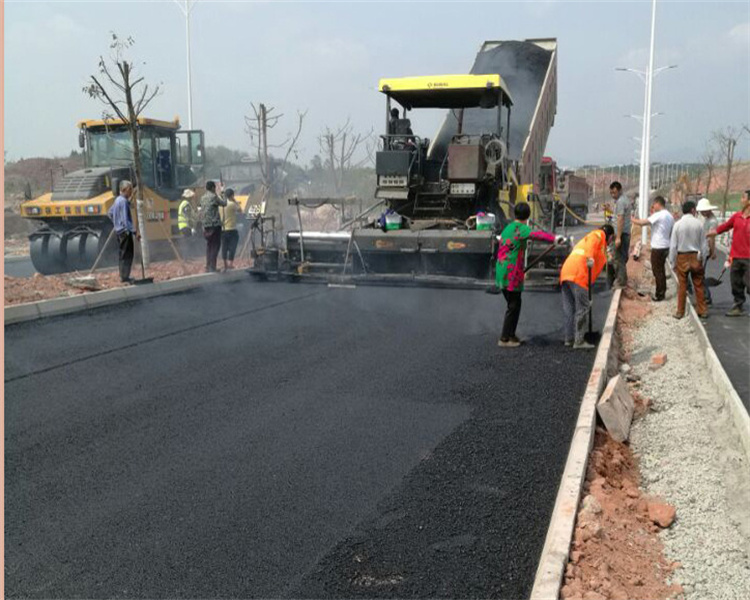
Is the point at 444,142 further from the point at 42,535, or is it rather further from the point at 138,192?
the point at 42,535

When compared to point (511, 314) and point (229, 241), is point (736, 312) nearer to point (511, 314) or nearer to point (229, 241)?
point (511, 314)

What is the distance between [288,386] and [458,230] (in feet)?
17.6

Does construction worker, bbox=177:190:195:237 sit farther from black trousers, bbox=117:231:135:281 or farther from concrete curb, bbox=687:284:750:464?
concrete curb, bbox=687:284:750:464

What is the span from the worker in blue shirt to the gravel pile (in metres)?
7.24

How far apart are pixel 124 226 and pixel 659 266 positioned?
7.67 metres

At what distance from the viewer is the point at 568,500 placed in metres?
3.41

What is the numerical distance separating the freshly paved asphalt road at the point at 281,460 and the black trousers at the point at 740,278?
115 inches

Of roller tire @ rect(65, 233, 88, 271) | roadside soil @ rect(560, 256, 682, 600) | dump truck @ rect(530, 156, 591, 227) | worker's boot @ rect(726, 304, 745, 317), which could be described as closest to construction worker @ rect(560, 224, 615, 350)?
roadside soil @ rect(560, 256, 682, 600)

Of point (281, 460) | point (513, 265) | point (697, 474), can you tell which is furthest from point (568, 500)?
point (513, 265)

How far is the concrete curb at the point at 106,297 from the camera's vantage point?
27.5 ft

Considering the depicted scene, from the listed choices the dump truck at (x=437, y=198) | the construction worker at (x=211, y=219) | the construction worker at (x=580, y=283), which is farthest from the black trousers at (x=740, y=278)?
the construction worker at (x=211, y=219)

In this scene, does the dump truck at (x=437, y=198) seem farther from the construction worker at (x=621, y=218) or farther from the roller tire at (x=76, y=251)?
the roller tire at (x=76, y=251)

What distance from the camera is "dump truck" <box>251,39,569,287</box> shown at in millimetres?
10250

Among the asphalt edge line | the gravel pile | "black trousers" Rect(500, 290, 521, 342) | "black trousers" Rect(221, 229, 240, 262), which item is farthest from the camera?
"black trousers" Rect(221, 229, 240, 262)
